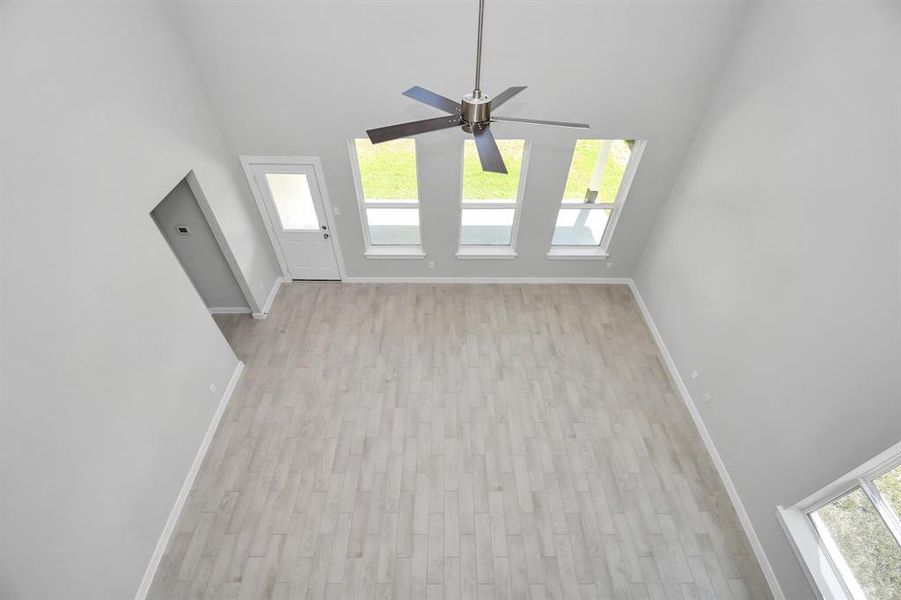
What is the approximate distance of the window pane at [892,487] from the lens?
269 centimetres

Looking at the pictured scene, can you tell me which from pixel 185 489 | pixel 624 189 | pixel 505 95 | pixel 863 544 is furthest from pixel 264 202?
pixel 863 544

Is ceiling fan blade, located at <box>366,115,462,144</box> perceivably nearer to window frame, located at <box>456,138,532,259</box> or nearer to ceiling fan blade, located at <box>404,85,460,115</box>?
ceiling fan blade, located at <box>404,85,460,115</box>

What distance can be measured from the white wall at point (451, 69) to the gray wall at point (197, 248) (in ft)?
2.77

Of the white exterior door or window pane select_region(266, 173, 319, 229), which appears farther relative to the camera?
window pane select_region(266, 173, 319, 229)

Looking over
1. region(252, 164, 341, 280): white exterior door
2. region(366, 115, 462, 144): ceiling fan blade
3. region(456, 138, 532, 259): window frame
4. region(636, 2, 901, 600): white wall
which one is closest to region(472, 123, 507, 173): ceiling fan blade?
region(366, 115, 462, 144): ceiling fan blade

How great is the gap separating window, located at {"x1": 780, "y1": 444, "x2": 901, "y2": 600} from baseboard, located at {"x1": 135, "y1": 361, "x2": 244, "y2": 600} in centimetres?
503

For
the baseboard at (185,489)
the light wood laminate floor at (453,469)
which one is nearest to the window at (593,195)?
the light wood laminate floor at (453,469)

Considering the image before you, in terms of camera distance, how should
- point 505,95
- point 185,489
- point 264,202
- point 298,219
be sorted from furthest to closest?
point 298,219, point 264,202, point 185,489, point 505,95

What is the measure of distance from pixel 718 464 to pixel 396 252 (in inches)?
172

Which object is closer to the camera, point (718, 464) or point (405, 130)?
point (405, 130)

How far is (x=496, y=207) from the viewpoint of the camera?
545 cm

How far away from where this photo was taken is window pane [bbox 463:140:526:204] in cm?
501

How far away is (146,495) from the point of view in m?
3.53

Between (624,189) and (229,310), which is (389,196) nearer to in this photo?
(229,310)
